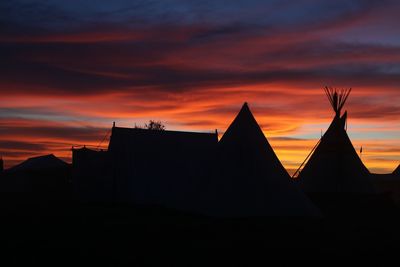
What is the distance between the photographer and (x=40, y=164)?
3353 centimetres

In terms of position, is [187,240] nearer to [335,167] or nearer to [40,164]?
[335,167]

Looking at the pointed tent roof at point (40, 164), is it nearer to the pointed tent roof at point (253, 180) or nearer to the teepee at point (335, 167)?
the teepee at point (335, 167)

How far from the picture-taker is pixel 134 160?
2084 centimetres

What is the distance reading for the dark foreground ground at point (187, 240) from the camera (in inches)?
329

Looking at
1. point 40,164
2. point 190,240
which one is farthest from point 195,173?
point 40,164

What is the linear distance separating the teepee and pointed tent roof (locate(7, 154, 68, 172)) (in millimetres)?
14774

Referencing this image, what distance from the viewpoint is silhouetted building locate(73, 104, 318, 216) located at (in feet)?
49.0

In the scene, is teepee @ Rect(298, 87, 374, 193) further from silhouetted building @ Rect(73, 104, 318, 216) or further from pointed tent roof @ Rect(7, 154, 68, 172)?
pointed tent roof @ Rect(7, 154, 68, 172)

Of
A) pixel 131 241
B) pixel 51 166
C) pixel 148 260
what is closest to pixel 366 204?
pixel 131 241

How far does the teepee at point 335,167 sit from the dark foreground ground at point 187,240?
7662 millimetres

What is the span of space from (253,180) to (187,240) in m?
4.98

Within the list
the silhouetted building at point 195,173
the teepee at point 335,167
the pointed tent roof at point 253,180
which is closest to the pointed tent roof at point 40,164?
the silhouetted building at point 195,173

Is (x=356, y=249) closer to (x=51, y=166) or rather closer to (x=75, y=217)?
(x=75, y=217)

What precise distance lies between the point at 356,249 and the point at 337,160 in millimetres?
13913
